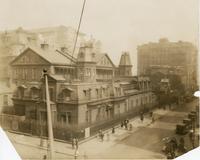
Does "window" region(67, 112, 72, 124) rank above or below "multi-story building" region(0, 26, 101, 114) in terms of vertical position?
below

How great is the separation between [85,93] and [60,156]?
0.33 meters

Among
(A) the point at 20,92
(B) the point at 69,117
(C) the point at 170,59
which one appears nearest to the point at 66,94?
(B) the point at 69,117

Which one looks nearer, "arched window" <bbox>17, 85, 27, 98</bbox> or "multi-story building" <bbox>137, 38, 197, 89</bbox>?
"arched window" <bbox>17, 85, 27, 98</bbox>

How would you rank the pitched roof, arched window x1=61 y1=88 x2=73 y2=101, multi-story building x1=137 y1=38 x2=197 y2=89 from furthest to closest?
multi-story building x1=137 y1=38 x2=197 y2=89
the pitched roof
arched window x1=61 y1=88 x2=73 y2=101

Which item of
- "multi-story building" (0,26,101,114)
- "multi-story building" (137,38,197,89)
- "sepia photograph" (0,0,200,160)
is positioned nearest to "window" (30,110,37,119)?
"sepia photograph" (0,0,200,160)

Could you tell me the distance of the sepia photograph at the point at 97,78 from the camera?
4.47 feet

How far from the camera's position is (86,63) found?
151 cm

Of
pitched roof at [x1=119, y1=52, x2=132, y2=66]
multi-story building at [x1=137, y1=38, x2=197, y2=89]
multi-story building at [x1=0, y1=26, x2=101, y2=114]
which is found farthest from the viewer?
multi-story building at [x1=137, y1=38, x2=197, y2=89]

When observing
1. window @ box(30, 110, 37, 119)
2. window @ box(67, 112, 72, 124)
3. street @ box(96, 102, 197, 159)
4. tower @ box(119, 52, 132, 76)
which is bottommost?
street @ box(96, 102, 197, 159)

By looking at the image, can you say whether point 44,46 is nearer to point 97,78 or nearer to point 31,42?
point 31,42

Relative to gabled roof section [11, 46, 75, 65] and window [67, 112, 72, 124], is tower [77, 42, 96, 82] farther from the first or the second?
window [67, 112, 72, 124]

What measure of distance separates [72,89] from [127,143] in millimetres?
483

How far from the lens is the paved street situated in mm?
1411

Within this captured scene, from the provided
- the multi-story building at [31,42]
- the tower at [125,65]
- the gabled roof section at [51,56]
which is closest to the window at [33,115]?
the multi-story building at [31,42]
